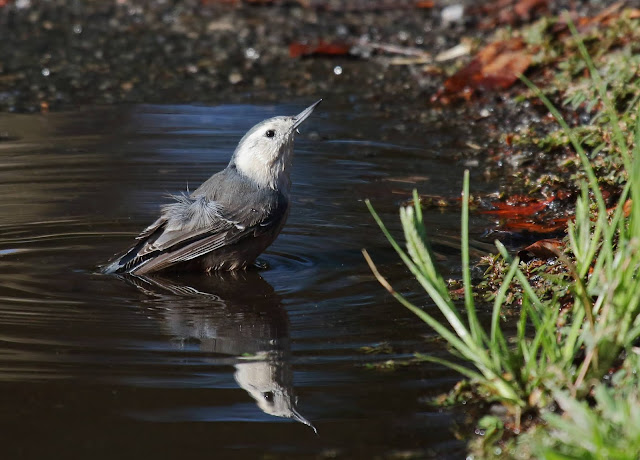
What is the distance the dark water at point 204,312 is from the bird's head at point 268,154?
17.7 inches

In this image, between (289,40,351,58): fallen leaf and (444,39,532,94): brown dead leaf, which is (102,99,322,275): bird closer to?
(444,39,532,94): brown dead leaf

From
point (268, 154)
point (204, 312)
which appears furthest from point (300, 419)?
point (268, 154)

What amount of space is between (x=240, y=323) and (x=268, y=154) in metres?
1.64

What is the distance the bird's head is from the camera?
6.33m

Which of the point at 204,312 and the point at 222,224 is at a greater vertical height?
Answer: the point at 222,224

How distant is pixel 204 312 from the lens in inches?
204

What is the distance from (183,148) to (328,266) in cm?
294

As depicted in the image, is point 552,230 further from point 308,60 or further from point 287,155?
point 308,60

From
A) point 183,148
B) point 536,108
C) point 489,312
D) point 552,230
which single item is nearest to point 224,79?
point 183,148

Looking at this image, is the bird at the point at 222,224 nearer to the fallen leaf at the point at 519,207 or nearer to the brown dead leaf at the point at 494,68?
the fallen leaf at the point at 519,207

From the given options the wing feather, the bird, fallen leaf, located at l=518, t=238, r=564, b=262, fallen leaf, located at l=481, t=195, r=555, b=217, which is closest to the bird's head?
the bird

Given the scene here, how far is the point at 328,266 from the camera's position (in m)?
5.88

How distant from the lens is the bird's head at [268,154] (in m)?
6.33

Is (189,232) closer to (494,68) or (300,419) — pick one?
(300,419)
